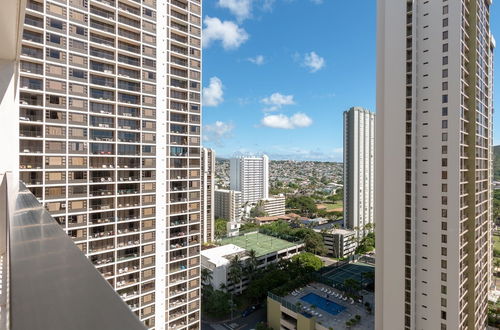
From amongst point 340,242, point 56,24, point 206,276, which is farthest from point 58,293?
point 340,242

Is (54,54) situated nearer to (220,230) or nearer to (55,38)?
(55,38)

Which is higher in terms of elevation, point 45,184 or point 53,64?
point 53,64

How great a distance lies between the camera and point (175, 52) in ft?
29.7

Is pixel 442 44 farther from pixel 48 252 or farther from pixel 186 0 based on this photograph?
pixel 48 252

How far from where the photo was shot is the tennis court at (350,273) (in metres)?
15.9

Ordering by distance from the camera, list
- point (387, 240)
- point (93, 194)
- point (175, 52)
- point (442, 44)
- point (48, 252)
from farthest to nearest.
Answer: point (175, 52) → point (93, 194) → point (387, 240) → point (442, 44) → point (48, 252)

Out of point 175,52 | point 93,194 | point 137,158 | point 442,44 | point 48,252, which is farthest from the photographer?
point 175,52

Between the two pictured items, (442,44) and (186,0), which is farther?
(186,0)

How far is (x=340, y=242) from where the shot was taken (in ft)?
75.4

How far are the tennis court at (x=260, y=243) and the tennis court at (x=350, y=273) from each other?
445 centimetres

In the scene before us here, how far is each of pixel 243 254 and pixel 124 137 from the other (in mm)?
12701

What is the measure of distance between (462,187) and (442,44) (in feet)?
11.6

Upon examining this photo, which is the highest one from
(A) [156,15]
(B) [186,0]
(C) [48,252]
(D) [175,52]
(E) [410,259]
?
(B) [186,0]

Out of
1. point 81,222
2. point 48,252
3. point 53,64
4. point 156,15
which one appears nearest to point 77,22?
point 53,64
